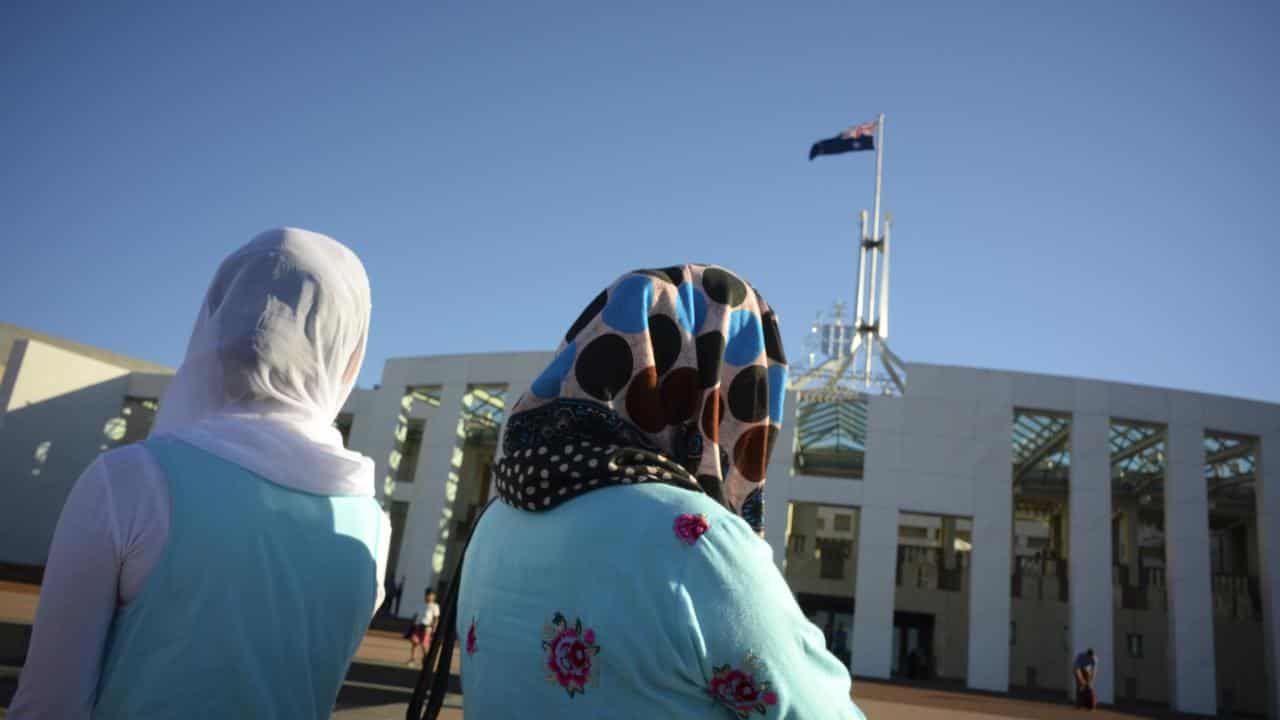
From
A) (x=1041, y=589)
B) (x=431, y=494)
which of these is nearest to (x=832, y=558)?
(x=1041, y=589)

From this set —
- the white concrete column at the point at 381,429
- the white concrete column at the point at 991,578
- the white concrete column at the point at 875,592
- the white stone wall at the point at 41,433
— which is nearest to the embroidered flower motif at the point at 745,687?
the white concrete column at the point at 875,592

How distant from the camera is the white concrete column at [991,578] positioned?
21.3 m

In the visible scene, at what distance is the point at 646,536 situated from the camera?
143 cm

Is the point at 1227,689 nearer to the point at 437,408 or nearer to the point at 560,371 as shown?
the point at 437,408

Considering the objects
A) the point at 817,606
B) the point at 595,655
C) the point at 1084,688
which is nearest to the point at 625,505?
the point at 595,655

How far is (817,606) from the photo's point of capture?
31000mm

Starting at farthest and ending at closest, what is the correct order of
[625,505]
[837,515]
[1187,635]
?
[837,515]
[1187,635]
[625,505]

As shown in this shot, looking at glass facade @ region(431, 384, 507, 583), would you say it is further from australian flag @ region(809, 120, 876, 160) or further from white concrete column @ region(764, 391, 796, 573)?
australian flag @ region(809, 120, 876, 160)

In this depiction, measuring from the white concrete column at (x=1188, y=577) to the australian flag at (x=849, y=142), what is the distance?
1251 centimetres

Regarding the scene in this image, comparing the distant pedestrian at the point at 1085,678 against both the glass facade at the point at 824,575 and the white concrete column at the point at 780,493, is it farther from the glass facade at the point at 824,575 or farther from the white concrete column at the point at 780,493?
the glass facade at the point at 824,575

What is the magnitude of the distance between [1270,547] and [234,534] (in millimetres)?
27330

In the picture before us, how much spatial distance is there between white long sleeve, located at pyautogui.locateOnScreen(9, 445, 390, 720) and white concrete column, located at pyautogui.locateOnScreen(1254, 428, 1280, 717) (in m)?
27.0

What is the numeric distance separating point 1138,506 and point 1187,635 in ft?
38.2

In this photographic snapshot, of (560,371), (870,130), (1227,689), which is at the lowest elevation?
(1227,689)
